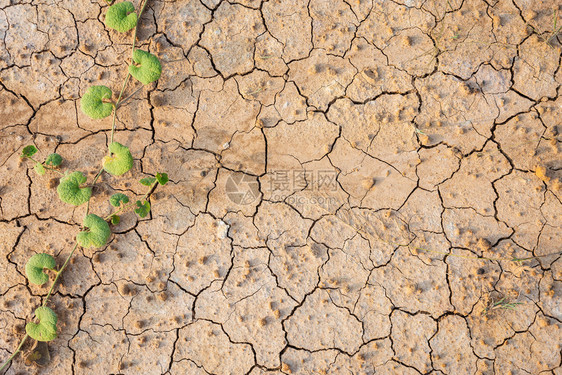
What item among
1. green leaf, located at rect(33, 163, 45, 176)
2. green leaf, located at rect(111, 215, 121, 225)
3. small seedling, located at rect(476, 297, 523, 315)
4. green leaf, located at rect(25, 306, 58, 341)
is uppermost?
small seedling, located at rect(476, 297, 523, 315)

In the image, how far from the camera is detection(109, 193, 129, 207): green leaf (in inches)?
117

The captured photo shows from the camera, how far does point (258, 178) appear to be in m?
3.14

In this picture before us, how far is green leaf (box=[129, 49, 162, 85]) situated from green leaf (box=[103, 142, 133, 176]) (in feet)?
1.87

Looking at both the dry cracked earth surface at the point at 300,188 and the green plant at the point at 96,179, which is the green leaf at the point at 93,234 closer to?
the green plant at the point at 96,179

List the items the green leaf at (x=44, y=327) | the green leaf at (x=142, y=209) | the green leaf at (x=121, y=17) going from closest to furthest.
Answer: the green leaf at (x=44, y=327) → the green leaf at (x=142, y=209) → the green leaf at (x=121, y=17)

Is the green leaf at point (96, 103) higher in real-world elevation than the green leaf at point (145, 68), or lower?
lower

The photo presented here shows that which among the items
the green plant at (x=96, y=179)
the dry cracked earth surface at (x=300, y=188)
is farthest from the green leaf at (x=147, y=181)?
the dry cracked earth surface at (x=300, y=188)

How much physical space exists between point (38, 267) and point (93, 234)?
49 centimetres

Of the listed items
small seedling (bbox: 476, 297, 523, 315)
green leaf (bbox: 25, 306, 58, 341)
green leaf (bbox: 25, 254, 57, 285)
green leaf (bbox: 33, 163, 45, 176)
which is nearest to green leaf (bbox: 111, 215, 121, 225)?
green leaf (bbox: 25, 254, 57, 285)

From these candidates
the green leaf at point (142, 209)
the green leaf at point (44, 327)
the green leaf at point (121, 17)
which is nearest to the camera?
the green leaf at point (44, 327)

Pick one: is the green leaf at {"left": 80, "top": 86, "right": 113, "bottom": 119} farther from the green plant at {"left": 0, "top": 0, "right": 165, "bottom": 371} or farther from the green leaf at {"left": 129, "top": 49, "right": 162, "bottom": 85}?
the green leaf at {"left": 129, "top": 49, "right": 162, "bottom": 85}

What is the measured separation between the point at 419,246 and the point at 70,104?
9.98 feet

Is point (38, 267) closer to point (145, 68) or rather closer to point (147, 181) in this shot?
point (147, 181)

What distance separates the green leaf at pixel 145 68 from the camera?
3090mm
